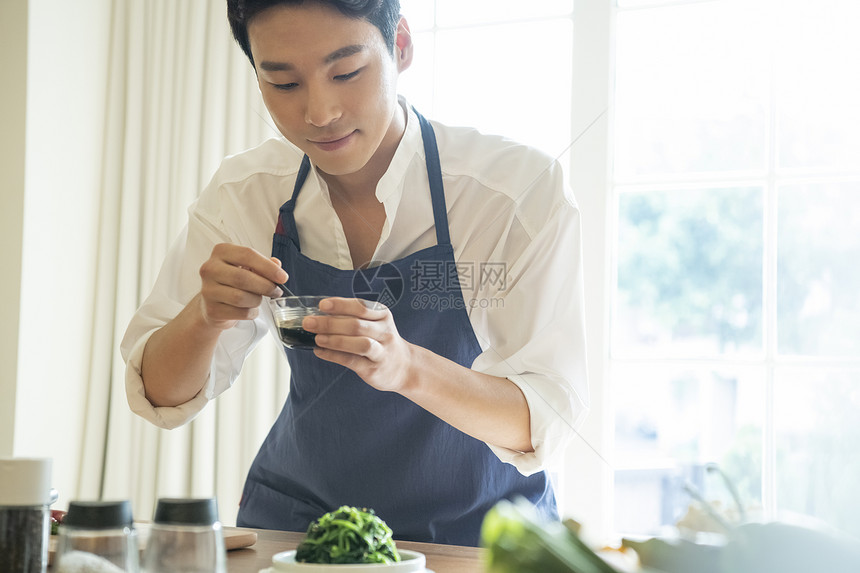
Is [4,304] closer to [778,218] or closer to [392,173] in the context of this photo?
[392,173]

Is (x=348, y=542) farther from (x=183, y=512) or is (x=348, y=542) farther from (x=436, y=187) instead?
(x=436, y=187)

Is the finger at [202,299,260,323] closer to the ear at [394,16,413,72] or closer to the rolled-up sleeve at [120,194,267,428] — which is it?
the rolled-up sleeve at [120,194,267,428]

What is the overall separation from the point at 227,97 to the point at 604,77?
1.37 meters

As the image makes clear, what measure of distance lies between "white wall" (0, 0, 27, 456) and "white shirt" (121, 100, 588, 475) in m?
1.40

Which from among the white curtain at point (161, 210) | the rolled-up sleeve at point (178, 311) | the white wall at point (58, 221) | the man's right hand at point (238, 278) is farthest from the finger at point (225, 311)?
the white wall at point (58, 221)

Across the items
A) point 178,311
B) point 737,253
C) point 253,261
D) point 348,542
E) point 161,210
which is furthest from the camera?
point 161,210

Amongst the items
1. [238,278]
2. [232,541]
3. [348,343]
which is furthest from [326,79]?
[232,541]

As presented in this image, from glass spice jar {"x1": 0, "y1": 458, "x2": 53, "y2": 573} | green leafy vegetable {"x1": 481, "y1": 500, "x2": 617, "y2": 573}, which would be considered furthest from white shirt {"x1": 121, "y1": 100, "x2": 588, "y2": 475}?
green leafy vegetable {"x1": 481, "y1": 500, "x2": 617, "y2": 573}

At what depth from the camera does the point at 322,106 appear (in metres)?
1.35

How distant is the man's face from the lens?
4.37 feet

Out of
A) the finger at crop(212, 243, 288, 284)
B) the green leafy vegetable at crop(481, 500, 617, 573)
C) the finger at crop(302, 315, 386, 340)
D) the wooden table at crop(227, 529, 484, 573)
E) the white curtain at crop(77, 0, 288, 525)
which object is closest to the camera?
the green leafy vegetable at crop(481, 500, 617, 573)

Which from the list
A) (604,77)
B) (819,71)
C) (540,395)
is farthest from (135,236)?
(819,71)

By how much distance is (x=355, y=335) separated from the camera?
1.17m

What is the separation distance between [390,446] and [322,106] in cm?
61
